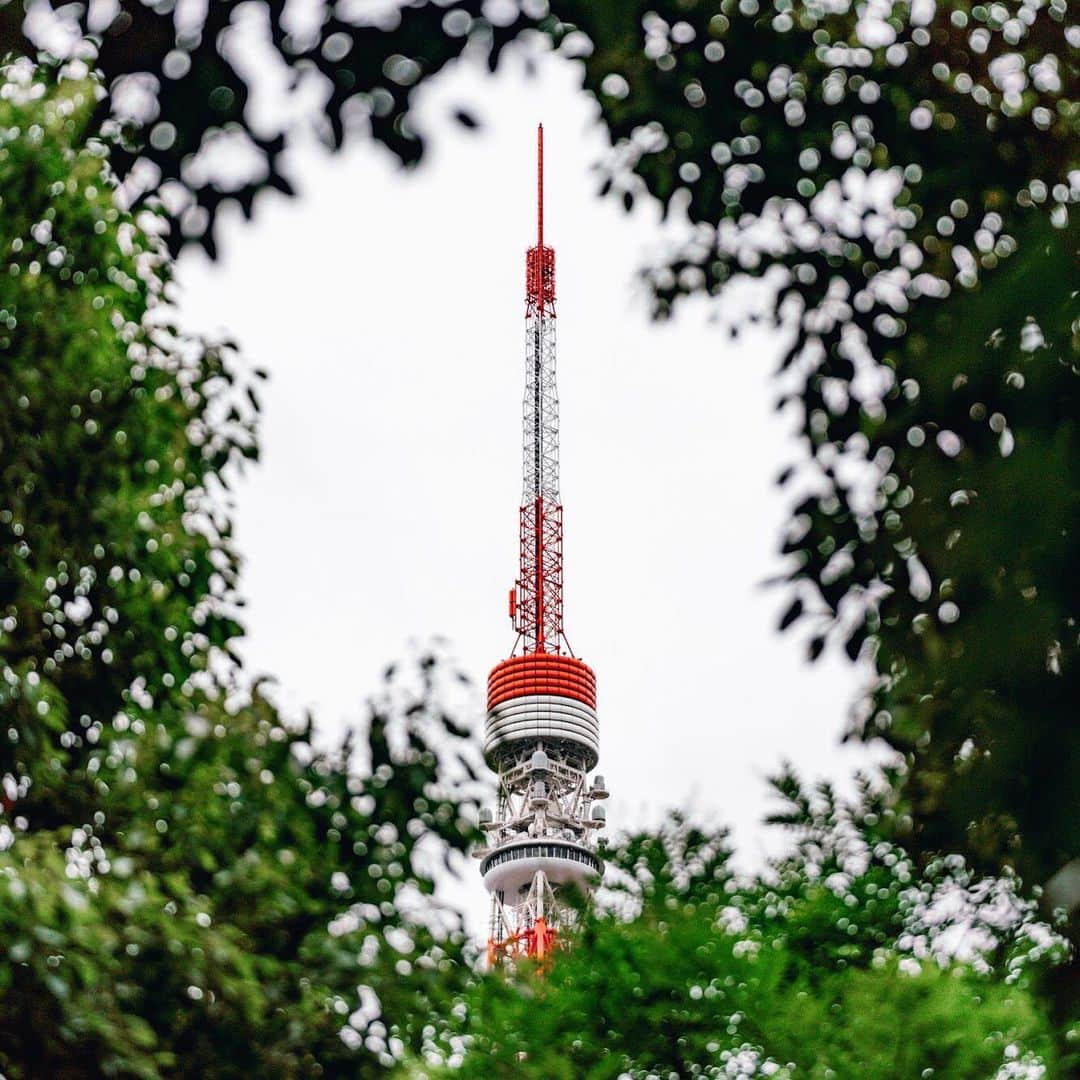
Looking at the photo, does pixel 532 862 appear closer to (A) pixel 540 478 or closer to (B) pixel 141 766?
(A) pixel 540 478

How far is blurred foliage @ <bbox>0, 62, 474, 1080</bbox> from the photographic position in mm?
7410

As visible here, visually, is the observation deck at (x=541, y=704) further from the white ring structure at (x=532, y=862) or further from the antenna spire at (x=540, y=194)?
the antenna spire at (x=540, y=194)

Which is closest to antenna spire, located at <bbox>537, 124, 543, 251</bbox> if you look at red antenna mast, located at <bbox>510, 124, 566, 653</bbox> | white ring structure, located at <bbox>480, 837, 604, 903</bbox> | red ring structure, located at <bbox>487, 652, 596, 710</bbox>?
red antenna mast, located at <bbox>510, 124, 566, 653</bbox>

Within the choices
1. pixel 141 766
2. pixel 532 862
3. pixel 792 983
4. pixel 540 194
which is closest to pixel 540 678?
pixel 532 862

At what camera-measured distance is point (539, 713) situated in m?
92.4

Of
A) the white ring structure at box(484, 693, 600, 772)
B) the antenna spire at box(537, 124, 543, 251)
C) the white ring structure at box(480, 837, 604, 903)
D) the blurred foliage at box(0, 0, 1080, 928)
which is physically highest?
the antenna spire at box(537, 124, 543, 251)

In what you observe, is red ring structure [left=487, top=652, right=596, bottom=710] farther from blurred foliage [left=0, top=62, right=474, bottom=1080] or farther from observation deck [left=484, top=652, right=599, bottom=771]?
blurred foliage [left=0, top=62, right=474, bottom=1080]

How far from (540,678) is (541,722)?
103 inches

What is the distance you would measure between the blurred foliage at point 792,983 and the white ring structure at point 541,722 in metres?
77.3

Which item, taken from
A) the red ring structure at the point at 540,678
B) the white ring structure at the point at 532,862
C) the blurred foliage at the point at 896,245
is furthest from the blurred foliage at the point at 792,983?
the red ring structure at the point at 540,678

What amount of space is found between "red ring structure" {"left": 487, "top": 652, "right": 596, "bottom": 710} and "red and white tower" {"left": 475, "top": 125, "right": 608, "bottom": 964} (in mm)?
60

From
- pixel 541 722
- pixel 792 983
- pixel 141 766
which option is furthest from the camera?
pixel 541 722

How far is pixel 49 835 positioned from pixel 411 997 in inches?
90.4

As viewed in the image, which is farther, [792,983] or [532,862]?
[532,862]
